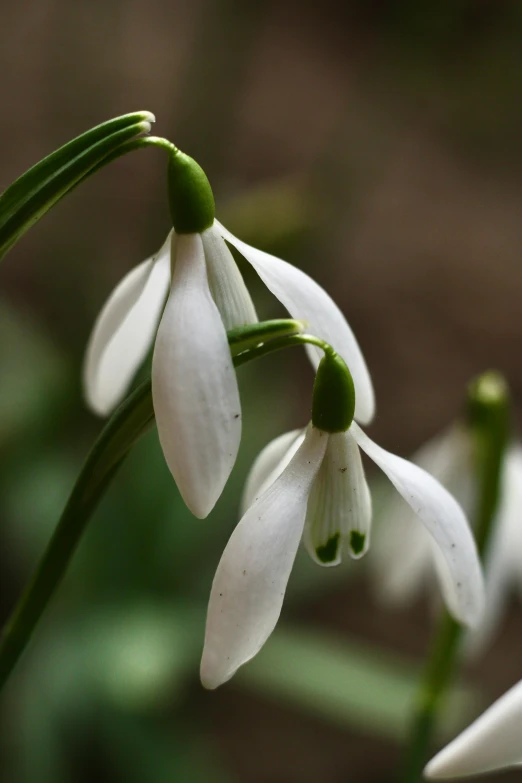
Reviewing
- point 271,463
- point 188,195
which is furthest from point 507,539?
point 188,195

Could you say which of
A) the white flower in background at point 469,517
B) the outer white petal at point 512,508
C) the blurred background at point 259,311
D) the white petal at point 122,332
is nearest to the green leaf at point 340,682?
the blurred background at point 259,311

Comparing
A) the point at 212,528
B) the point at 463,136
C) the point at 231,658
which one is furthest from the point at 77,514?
the point at 463,136

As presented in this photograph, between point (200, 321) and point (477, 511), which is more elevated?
point (200, 321)

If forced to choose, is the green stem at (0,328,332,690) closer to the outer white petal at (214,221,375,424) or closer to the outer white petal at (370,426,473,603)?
the outer white petal at (214,221,375,424)

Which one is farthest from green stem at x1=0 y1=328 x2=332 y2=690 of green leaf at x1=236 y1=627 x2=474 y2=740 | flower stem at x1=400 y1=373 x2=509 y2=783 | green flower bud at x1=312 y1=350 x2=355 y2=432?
green leaf at x1=236 y1=627 x2=474 y2=740

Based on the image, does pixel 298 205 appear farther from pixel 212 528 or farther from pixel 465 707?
pixel 465 707

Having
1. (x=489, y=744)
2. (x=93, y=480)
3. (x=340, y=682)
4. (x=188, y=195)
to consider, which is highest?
(x=188, y=195)

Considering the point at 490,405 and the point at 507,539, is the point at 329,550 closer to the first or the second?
the point at 490,405
